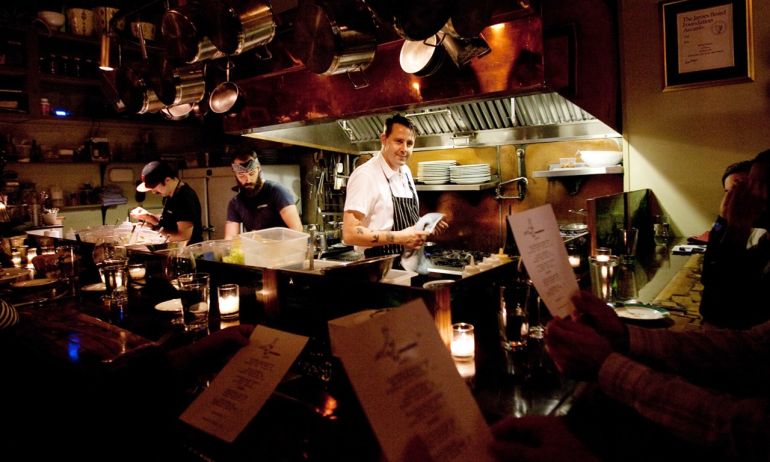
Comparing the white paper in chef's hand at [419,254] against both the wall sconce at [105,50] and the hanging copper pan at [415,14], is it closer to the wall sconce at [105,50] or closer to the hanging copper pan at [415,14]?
the hanging copper pan at [415,14]

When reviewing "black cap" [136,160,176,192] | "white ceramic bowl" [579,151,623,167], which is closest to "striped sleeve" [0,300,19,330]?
"black cap" [136,160,176,192]

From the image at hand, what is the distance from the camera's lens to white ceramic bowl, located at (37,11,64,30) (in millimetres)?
5387

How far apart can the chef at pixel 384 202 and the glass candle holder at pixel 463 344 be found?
1.80 m

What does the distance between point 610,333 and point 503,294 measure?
320 millimetres

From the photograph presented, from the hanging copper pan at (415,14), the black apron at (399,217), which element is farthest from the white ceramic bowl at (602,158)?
the hanging copper pan at (415,14)

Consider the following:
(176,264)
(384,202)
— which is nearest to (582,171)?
(384,202)

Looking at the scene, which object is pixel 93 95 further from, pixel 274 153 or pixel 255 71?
pixel 255 71

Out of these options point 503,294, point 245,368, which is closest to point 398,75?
point 503,294

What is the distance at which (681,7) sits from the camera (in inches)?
150

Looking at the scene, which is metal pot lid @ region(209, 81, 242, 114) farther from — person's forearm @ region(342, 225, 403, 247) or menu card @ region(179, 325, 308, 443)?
menu card @ region(179, 325, 308, 443)

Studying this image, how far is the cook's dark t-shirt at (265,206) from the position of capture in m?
3.95

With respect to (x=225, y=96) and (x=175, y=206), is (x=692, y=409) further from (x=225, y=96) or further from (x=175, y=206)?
(x=175, y=206)

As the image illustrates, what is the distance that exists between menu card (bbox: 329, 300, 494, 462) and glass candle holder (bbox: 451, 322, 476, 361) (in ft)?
2.09

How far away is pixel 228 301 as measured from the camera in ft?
6.11
